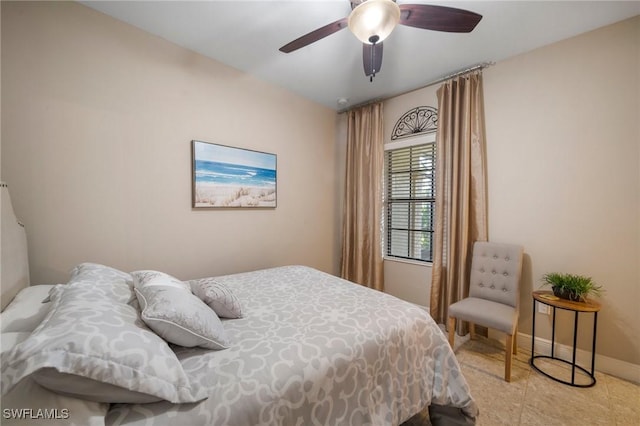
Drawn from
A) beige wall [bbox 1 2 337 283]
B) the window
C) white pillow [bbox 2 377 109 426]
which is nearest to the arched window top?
the window

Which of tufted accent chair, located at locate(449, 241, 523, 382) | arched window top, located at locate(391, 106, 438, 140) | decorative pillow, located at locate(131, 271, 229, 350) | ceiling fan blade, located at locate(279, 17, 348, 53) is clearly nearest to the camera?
decorative pillow, located at locate(131, 271, 229, 350)

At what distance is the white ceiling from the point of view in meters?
1.84

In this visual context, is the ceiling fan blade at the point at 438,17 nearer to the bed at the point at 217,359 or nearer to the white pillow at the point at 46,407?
the bed at the point at 217,359

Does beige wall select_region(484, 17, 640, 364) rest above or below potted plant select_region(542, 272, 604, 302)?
above

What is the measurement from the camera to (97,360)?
2.43ft

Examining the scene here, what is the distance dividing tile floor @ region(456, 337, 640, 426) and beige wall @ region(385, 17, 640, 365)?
36 centimetres

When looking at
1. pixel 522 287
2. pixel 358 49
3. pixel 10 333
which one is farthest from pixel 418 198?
pixel 10 333

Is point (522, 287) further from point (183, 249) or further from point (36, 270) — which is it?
point (36, 270)

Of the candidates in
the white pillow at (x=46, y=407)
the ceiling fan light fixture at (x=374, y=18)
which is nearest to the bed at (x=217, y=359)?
the white pillow at (x=46, y=407)

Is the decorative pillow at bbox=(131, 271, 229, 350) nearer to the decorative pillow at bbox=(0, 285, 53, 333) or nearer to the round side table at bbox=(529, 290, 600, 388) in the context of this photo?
the decorative pillow at bbox=(0, 285, 53, 333)

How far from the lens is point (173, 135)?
2.31 m

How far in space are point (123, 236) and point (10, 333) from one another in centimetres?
118

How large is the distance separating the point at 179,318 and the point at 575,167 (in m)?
3.03

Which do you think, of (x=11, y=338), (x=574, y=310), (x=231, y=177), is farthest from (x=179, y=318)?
(x=574, y=310)
